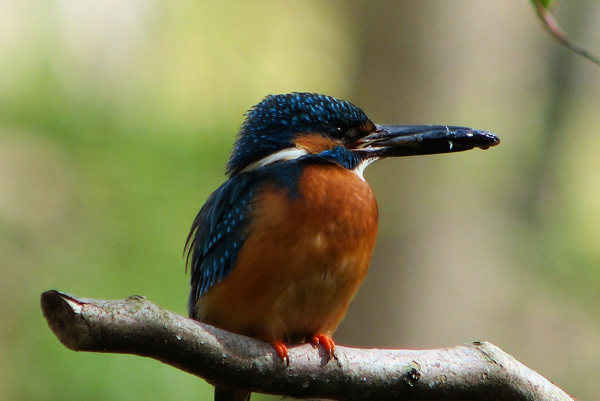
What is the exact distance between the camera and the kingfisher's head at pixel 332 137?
114 inches

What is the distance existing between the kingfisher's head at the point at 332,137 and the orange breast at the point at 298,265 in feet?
0.90

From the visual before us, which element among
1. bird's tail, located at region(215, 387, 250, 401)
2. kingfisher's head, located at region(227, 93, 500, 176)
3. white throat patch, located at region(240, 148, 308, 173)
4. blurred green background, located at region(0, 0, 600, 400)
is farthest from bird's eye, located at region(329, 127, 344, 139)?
blurred green background, located at region(0, 0, 600, 400)

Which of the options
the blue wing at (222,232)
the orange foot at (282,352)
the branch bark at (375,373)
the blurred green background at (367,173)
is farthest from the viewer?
the blurred green background at (367,173)

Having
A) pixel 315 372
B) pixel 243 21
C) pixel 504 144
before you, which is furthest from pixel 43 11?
pixel 315 372

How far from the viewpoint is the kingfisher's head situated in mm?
2893

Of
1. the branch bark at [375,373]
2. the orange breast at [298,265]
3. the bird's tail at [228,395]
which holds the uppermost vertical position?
the orange breast at [298,265]

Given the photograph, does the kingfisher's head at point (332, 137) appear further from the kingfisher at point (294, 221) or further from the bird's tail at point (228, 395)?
the bird's tail at point (228, 395)

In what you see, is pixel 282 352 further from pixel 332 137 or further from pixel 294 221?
pixel 332 137

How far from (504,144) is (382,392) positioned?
4330 mm

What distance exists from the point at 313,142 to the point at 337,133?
0.13m

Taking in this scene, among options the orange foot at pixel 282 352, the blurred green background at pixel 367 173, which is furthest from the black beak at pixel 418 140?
the blurred green background at pixel 367 173

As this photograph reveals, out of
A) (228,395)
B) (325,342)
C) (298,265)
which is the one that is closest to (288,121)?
(298,265)

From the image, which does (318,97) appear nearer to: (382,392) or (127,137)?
(382,392)

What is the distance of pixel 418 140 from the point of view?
2.97m
